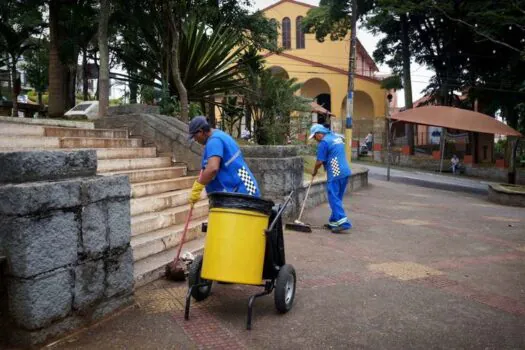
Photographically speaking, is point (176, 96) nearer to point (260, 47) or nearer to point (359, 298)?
point (260, 47)

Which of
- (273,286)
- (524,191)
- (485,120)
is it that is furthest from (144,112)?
(485,120)

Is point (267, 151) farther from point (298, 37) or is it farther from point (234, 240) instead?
point (298, 37)

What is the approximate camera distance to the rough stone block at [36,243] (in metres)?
2.89

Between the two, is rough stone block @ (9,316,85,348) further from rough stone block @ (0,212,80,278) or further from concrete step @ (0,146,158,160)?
concrete step @ (0,146,158,160)

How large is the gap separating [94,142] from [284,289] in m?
4.26

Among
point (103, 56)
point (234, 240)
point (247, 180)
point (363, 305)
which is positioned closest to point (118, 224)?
point (234, 240)

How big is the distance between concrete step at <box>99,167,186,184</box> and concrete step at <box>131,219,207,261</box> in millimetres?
1093

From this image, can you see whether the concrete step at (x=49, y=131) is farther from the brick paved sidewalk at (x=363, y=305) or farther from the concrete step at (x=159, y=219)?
the brick paved sidewalk at (x=363, y=305)

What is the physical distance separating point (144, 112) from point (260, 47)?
5640 mm

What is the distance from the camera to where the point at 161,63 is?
32.8 feet

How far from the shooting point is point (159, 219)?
5.37 meters

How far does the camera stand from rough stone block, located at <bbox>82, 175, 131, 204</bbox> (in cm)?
331

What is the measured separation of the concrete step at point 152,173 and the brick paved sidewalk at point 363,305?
202 centimetres

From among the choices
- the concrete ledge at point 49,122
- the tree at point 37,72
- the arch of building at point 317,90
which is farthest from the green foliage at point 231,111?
the arch of building at point 317,90
